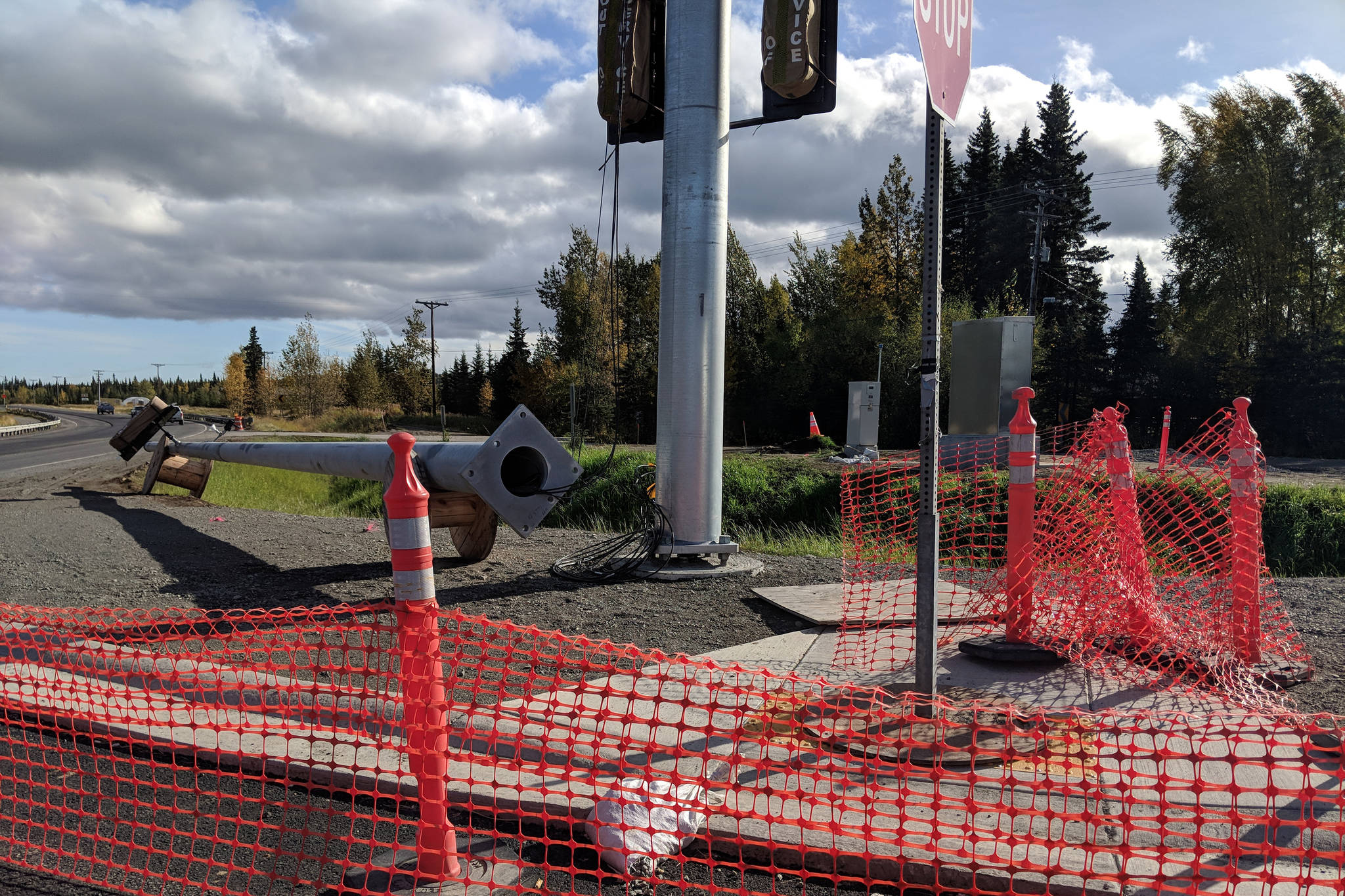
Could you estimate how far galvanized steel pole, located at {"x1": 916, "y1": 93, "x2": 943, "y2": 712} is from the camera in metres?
3.31

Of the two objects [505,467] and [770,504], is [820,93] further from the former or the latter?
[770,504]

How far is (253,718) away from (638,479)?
411 cm

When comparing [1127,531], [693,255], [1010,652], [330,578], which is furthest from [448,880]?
[693,255]

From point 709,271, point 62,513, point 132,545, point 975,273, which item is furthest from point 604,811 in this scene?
point 975,273

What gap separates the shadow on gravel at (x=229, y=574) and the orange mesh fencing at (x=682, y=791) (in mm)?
1955

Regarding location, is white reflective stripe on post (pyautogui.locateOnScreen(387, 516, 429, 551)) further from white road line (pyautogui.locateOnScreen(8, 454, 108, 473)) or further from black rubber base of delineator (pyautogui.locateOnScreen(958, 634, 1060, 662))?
white road line (pyautogui.locateOnScreen(8, 454, 108, 473))

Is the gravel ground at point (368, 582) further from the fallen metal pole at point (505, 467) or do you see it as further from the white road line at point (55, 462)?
the white road line at point (55, 462)

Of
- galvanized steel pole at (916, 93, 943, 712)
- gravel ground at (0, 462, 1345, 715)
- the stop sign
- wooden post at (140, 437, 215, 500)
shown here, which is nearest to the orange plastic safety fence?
gravel ground at (0, 462, 1345, 715)

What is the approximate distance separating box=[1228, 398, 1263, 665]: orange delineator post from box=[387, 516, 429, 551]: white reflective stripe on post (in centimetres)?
403

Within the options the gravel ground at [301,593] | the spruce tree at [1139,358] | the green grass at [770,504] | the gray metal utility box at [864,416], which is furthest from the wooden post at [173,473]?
the spruce tree at [1139,358]

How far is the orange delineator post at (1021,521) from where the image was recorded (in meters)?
4.34

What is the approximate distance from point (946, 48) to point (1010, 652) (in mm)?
2921

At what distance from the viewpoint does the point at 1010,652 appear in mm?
4266

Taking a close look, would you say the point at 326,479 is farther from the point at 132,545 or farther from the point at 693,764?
the point at 693,764
